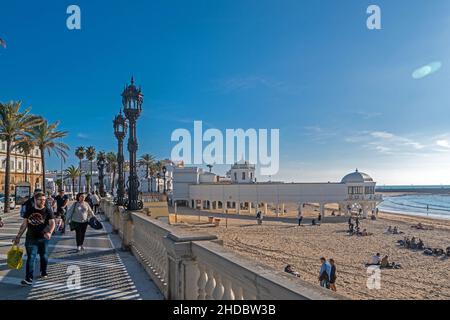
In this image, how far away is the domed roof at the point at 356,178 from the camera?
173ft

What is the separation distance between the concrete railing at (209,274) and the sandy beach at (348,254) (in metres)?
3.02

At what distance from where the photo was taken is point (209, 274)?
11.7ft

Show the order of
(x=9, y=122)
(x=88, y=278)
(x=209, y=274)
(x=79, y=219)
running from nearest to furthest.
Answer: (x=209, y=274)
(x=88, y=278)
(x=79, y=219)
(x=9, y=122)

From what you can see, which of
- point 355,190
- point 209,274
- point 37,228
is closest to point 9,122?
point 37,228

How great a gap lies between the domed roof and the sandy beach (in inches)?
483

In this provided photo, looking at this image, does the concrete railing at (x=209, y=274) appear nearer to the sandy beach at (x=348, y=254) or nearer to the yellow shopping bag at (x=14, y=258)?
the yellow shopping bag at (x=14, y=258)

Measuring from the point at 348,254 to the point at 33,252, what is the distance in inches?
916

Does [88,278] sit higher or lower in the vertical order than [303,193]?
higher

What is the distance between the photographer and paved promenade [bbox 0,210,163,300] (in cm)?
510

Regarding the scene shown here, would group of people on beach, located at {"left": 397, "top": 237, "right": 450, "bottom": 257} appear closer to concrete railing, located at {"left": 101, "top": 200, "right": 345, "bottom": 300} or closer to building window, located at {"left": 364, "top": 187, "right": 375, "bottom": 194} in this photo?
building window, located at {"left": 364, "top": 187, "right": 375, "bottom": 194}

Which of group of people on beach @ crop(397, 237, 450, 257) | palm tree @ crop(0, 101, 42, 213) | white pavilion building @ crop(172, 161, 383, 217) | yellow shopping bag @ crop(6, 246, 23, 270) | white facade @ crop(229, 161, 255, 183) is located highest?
palm tree @ crop(0, 101, 42, 213)

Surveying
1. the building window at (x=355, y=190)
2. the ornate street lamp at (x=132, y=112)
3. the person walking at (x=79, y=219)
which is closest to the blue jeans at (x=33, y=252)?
the person walking at (x=79, y=219)

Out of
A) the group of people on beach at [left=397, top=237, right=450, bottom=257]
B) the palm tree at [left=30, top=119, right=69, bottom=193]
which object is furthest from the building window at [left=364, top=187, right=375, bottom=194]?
the palm tree at [left=30, top=119, right=69, bottom=193]

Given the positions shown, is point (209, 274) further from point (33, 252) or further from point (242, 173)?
point (242, 173)
